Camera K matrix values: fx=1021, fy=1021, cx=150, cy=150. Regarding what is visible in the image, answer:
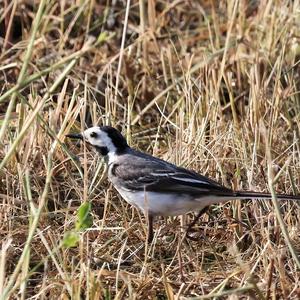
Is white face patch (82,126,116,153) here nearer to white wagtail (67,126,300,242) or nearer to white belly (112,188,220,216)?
white wagtail (67,126,300,242)

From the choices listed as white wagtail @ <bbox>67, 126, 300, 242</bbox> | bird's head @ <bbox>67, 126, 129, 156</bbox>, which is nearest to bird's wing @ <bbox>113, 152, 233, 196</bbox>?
white wagtail @ <bbox>67, 126, 300, 242</bbox>

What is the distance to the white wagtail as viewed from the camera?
532 centimetres

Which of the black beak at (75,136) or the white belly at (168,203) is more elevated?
the black beak at (75,136)

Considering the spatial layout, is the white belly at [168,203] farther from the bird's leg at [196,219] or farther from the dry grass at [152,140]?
the dry grass at [152,140]

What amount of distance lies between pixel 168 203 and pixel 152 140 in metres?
1.46

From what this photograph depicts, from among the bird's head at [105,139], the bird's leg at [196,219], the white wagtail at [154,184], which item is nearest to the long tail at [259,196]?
the white wagtail at [154,184]

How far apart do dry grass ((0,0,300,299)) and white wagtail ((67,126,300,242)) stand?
6.2 inches

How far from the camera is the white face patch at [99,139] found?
19.0 feet

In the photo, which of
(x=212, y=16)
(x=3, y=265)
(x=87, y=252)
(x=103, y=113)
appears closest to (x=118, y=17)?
(x=212, y=16)

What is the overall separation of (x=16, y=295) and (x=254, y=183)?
1.78 m

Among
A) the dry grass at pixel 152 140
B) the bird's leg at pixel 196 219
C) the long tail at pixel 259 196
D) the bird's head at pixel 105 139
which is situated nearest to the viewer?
the dry grass at pixel 152 140

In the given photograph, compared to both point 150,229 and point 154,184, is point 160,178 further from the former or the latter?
point 150,229

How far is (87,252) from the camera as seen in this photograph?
5.05 meters

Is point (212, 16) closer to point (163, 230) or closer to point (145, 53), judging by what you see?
point (145, 53)
